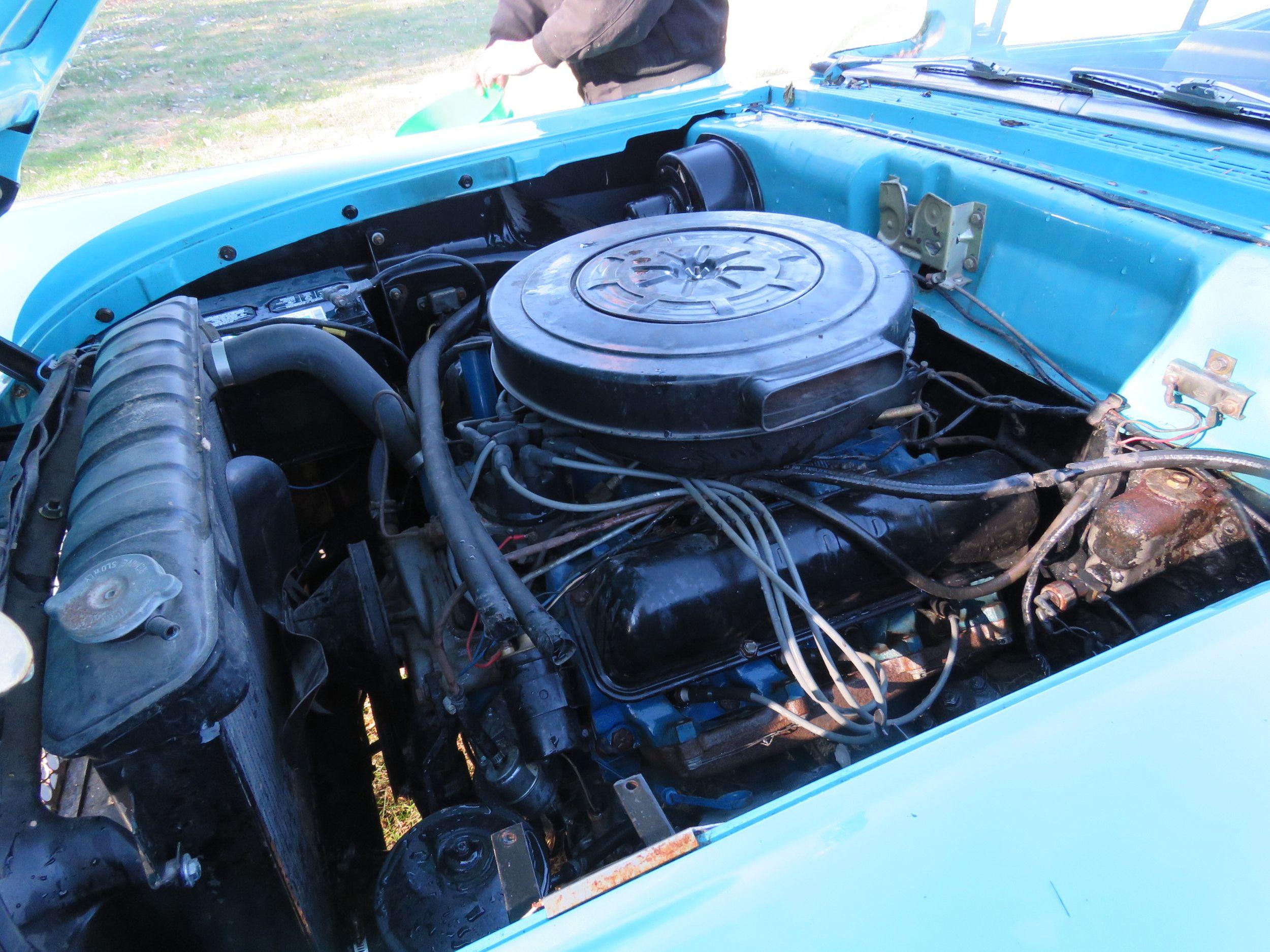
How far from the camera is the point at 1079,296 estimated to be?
4.44 ft

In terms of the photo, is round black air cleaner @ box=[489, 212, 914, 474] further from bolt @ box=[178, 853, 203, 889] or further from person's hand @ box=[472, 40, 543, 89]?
person's hand @ box=[472, 40, 543, 89]

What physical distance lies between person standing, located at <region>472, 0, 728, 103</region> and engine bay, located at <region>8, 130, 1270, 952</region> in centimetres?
182

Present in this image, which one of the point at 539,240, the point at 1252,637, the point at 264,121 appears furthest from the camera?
the point at 264,121

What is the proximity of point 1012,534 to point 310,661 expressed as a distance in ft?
3.85

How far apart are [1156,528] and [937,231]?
2.34 ft

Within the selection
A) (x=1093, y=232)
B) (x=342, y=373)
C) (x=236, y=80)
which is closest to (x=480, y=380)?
(x=342, y=373)

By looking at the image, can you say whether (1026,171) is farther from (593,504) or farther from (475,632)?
(475,632)

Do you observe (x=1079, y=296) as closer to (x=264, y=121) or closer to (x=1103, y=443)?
(x=1103, y=443)

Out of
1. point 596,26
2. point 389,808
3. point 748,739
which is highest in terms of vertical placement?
point 596,26

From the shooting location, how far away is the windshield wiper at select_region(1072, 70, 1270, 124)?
1507mm

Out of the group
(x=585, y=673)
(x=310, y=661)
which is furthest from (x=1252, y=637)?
(x=310, y=661)

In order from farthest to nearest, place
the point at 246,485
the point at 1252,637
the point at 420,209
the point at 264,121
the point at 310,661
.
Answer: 1. the point at 264,121
2. the point at 420,209
3. the point at 246,485
4. the point at 310,661
5. the point at 1252,637

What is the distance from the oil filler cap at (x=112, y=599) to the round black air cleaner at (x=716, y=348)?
0.64 meters

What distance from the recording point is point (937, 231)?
1560 mm
